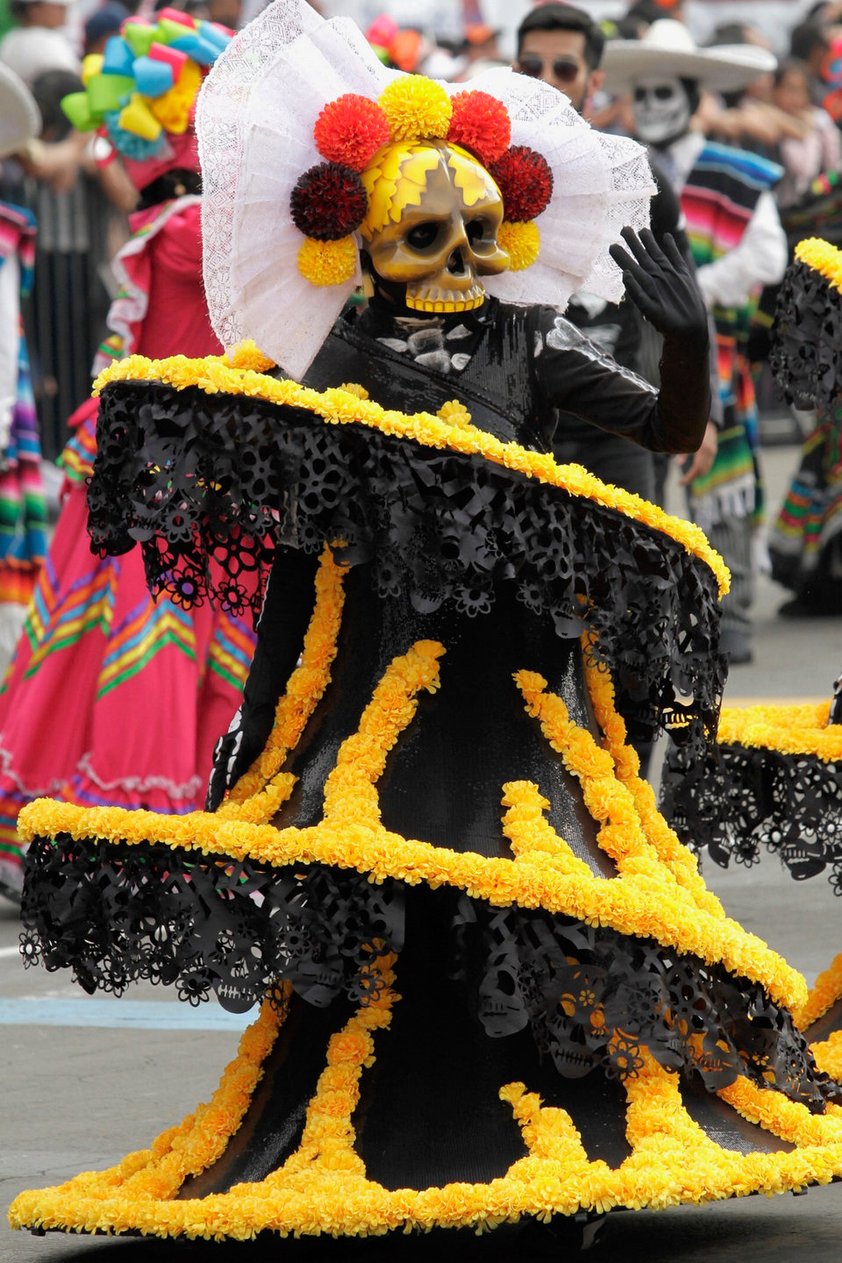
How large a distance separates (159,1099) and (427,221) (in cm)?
205

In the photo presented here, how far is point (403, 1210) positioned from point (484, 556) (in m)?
1.01

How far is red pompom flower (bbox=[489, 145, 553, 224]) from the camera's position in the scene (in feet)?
15.6

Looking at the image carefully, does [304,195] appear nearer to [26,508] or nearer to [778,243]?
[26,508]

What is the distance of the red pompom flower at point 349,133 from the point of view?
180 inches

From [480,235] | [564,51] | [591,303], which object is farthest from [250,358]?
[564,51]

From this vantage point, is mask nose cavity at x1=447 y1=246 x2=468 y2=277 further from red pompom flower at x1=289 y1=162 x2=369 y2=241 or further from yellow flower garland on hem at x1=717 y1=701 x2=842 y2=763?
yellow flower garland on hem at x1=717 y1=701 x2=842 y2=763

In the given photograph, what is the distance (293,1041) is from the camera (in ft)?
14.6

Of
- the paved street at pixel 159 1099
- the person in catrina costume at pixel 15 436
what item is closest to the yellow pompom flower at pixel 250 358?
the paved street at pixel 159 1099

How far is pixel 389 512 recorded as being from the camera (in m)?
4.29

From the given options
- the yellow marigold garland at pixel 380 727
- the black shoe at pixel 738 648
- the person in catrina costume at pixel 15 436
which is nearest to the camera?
the yellow marigold garland at pixel 380 727

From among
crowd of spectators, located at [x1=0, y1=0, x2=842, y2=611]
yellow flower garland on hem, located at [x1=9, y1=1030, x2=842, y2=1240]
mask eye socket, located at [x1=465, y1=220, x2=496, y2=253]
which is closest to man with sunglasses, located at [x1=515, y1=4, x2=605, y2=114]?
mask eye socket, located at [x1=465, y1=220, x2=496, y2=253]

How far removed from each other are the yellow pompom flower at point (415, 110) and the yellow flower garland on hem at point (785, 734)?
144 cm

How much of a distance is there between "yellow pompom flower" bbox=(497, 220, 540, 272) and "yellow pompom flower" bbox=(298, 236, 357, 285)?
0.30 meters

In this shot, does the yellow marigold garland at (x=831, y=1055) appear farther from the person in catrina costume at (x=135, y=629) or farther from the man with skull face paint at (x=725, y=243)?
the man with skull face paint at (x=725, y=243)
